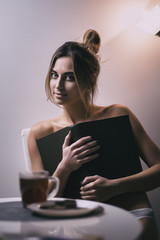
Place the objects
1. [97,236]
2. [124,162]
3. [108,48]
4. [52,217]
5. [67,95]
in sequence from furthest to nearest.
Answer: [108,48] < [67,95] < [124,162] < [52,217] < [97,236]

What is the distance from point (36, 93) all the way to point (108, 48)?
50 cm

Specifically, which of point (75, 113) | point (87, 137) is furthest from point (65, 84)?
point (87, 137)

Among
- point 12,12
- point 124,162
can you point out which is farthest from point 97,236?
point 12,12

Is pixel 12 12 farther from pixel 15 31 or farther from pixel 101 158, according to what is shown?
pixel 101 158

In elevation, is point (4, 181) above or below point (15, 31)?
below

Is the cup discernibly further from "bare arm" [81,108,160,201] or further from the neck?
the neck

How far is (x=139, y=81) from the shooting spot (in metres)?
1.63

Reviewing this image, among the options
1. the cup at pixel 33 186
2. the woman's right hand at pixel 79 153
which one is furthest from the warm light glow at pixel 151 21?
the cup at pixel 33 186

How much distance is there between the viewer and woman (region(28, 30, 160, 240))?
1.04m

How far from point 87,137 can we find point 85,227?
594 mm

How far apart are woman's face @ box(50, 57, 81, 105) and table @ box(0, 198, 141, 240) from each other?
0.76 meters

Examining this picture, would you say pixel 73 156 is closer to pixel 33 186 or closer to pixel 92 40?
pixel 33 186

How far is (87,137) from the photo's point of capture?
1094mm

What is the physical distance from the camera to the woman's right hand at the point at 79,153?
1076 millimetres
